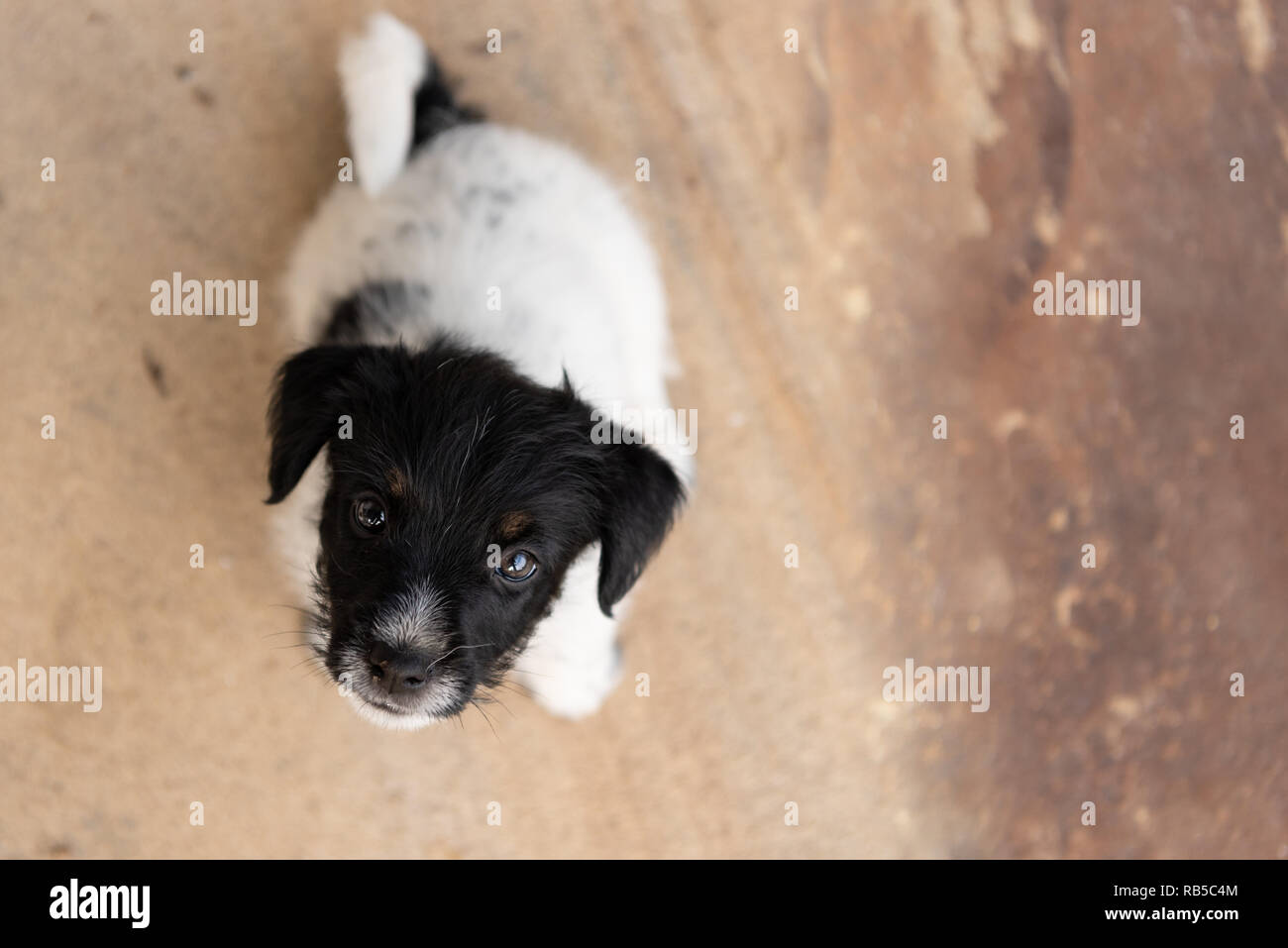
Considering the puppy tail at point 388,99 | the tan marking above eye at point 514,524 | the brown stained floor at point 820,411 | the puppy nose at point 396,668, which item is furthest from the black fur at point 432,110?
the puppy nose at point 396,668

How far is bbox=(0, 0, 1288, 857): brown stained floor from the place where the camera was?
104 inches

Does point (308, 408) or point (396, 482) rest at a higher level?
point (308, 408)

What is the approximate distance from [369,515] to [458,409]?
0.97ft

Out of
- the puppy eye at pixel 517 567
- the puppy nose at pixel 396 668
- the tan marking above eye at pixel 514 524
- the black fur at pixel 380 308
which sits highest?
the black fur at pixel 380 308

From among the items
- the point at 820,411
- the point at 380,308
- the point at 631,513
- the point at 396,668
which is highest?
the point at 380,308

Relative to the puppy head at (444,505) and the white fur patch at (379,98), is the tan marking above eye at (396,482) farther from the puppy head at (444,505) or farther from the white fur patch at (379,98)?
the white fur patch at (379,98)

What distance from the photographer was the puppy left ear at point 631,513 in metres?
1.99

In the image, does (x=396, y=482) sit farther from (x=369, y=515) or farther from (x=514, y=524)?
(x=514, y=524)

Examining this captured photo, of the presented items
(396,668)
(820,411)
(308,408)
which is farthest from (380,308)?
(820,411)

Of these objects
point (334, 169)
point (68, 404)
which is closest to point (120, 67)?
point (334, 169)

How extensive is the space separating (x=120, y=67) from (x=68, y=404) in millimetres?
971

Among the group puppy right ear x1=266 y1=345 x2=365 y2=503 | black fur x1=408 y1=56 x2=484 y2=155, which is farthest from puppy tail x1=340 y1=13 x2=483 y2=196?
puppy right ear x1=266 y1=345 x2=365 y2=503

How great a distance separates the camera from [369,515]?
76.4 inches
